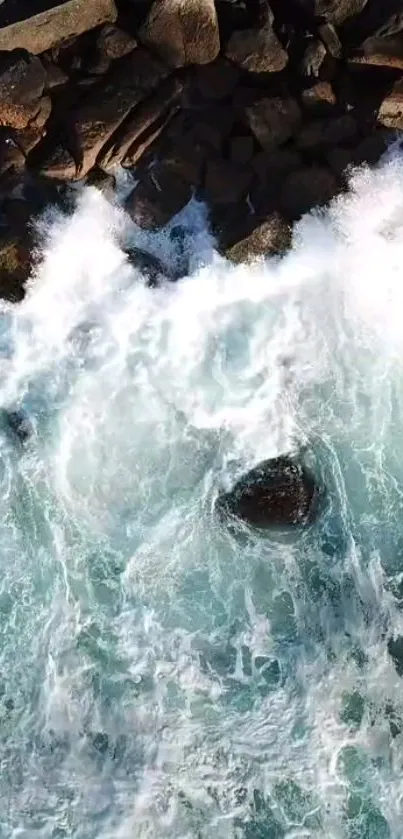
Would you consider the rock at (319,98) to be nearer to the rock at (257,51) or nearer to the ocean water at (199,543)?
the rock at (257,51)

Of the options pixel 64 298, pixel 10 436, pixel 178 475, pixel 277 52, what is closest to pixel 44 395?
pixel 10 436

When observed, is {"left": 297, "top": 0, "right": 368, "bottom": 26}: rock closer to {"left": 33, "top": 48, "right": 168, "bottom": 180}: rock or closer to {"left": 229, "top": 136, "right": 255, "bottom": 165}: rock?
{"left": 229, "top": 136, "right": 255, "bottom": 165}: rock

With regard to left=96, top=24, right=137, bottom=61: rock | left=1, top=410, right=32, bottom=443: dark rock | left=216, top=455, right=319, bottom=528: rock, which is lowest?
left=216, top=455, right=319, bottom=528: rock

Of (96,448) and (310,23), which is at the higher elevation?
(310,23)

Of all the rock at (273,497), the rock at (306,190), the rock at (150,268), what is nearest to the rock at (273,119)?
the rock at (306,190)

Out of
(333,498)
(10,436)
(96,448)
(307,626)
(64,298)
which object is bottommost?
(307,626)

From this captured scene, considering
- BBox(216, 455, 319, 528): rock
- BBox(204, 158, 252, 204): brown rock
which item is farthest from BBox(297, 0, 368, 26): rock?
BBox(216, 455, 319, 528): rock

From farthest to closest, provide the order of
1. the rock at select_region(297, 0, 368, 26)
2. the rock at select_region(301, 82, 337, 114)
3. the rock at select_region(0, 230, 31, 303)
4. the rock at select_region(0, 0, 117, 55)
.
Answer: the rock at select_region(0, 230, 31, 303) → the rock at select_region(301, 82, 337, 114) → the rock at select_region(297, 0, 368, 26) → the rock at select_region(0, 0, 117, 55)

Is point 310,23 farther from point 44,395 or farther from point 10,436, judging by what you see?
point 10,436
